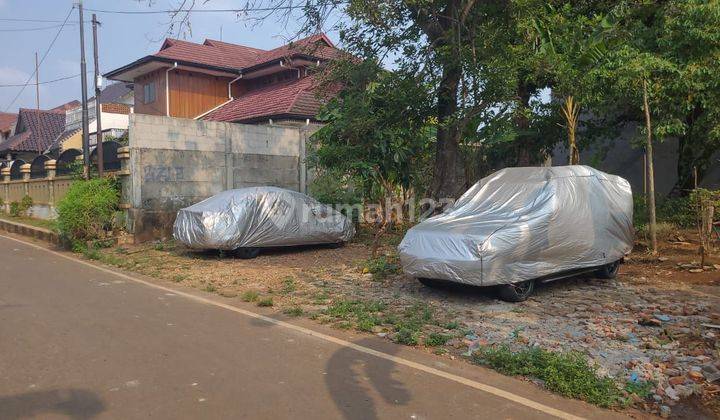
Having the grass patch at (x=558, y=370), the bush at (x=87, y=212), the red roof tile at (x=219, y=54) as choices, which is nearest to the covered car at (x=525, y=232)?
the grass patch at (x=558, y=370)

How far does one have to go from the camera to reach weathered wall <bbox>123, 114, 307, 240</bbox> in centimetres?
1384

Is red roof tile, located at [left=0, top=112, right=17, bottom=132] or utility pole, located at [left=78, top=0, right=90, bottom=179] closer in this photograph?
utility pole, located at [left=78, top=0, right=90, bottom=179]

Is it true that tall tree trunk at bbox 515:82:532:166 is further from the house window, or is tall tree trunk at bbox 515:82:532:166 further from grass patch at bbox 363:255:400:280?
the house window

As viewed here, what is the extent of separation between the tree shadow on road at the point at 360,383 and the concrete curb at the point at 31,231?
12373 millimetres

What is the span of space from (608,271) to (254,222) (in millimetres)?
6687

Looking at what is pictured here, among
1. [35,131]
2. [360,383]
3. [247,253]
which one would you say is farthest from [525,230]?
[35,131]

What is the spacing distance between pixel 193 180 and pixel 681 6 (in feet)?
37.8

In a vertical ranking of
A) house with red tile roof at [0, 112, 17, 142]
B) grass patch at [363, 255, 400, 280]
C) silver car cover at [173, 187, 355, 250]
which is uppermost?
house with red tile roof at [0, 112, 17, 142]

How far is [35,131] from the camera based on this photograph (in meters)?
37.6

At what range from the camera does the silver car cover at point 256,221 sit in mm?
11117

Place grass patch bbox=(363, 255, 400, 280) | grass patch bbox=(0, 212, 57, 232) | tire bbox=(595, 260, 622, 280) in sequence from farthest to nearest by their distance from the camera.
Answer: grass patch bbox=(0, 212, 57, 232), grass patch bbox=(363, 255, 400, 280), tire bbox=(595, 260, 622, 280)

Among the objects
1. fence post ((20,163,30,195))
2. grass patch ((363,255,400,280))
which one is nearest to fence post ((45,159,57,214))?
fence post ((20,163,30,195))

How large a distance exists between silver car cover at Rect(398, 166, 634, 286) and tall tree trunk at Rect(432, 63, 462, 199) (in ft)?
7.47

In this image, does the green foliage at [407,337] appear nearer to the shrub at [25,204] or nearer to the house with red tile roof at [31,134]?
the shrub at [25,204]
